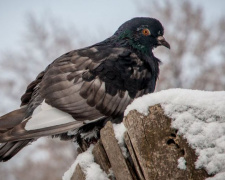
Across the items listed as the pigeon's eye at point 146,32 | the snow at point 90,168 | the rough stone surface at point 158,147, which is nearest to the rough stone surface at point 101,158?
the snow at point 90,168

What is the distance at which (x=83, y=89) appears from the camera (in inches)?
223

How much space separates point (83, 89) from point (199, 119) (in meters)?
2.69

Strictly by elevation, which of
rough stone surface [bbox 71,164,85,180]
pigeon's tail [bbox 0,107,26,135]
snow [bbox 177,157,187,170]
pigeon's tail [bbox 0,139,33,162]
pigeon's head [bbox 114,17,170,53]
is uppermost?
pigeon's head [bbox 114,17,170,53]

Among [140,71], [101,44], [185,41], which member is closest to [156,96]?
[140,71]

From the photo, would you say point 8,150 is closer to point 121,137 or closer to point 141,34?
point 121,137

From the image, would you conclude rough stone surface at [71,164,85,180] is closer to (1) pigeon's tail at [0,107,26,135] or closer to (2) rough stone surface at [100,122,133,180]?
(2) rough stone surface at [100,122,133,180]

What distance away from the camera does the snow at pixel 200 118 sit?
2963mm

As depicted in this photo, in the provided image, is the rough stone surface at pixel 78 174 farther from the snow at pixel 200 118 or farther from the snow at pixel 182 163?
the snow at pixel 182 163

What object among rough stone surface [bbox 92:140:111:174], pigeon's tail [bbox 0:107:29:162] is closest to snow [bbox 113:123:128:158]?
rough stone surface [bbox 92:140:111:174]

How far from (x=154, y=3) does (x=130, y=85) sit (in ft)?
60.7

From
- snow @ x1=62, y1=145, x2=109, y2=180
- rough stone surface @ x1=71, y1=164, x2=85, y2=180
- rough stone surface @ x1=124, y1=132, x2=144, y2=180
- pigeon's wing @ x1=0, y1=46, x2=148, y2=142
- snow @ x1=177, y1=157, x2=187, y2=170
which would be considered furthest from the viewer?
pigeon's wing @ x1=0, y1=46, x2=148, y2=142

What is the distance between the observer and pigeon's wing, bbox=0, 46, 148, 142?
17.7ft

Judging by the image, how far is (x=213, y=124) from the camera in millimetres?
3059

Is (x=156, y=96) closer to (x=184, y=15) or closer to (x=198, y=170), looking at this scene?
(x=198, y=170)
